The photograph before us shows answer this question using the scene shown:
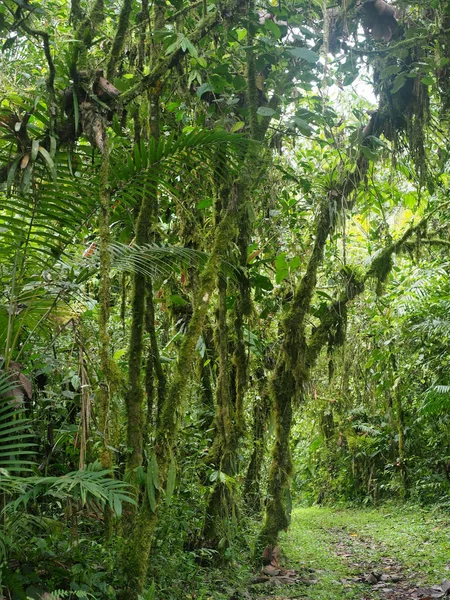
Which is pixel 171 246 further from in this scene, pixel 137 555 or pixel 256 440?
pixel 256 440

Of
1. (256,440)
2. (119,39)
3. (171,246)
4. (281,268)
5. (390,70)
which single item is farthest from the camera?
(256,440)

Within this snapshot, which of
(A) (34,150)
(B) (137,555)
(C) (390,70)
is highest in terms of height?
(C) (390,70)

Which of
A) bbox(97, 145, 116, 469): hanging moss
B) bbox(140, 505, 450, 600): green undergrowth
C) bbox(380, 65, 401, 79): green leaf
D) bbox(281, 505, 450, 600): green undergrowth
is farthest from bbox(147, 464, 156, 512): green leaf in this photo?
bbox(380, 65, 401, 79): green leaf

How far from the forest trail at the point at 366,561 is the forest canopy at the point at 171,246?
1.45ft

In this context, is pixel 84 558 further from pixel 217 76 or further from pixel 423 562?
pixel 423 562

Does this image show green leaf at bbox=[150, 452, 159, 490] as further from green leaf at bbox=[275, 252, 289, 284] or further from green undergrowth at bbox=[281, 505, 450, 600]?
green leaf at bbox=[275, 252, 289, 284]

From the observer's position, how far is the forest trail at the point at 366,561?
4430 millimetres

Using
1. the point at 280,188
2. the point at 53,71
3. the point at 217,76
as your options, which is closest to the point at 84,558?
the point at 53,71

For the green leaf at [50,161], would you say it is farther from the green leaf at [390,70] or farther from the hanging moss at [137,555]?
the green leaf at [390,70]

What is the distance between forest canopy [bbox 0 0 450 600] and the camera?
2.91 metres

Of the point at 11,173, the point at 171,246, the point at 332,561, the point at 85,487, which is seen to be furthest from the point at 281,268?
the point at 332,561

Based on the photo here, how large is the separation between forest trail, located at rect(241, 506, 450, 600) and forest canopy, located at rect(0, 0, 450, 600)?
44 cm

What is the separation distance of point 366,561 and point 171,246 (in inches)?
158

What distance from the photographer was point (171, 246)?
3.78 metres
